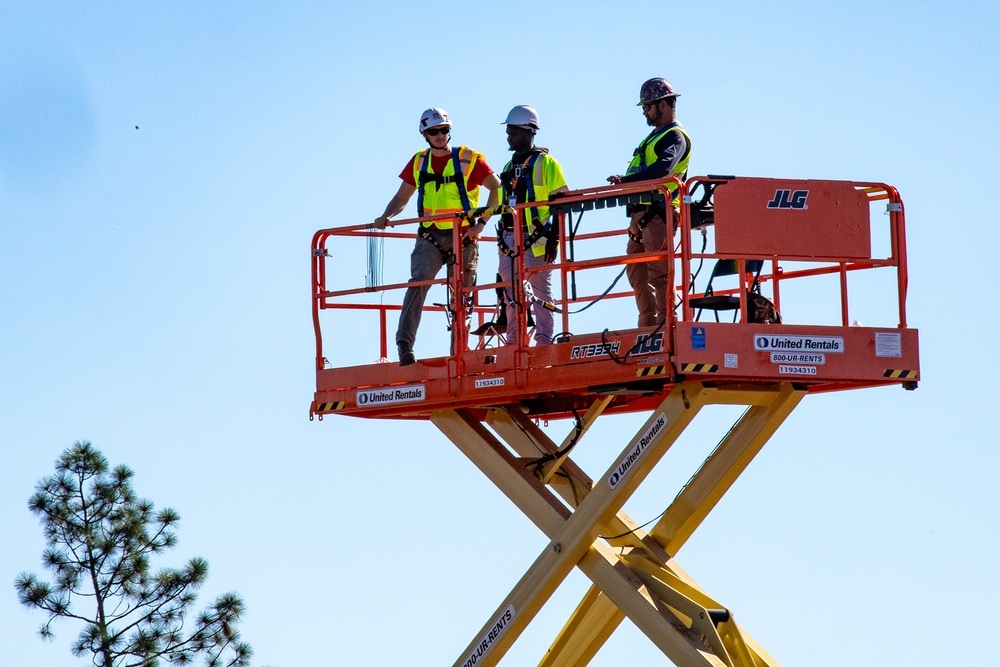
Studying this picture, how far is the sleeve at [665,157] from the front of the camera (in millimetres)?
20375

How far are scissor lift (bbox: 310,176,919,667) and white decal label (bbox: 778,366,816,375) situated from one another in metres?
0.02

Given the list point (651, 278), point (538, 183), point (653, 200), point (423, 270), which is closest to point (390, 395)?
point (423, 270)

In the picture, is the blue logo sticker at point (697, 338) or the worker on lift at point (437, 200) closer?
the blue logo sticker at point (697, 338)

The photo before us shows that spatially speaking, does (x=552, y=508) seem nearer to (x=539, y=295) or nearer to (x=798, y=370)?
(x=539, y=295)

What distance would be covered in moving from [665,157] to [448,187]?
103 inches

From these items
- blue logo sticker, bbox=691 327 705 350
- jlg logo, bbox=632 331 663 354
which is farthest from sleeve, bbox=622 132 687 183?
blue logo sticker, bbox=691 327 705 350

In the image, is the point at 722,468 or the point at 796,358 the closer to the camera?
the point at 796,358

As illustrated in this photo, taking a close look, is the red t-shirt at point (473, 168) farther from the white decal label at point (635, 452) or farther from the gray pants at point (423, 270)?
the white decal label at point (635, 452)

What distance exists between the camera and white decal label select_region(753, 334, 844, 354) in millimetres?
19703

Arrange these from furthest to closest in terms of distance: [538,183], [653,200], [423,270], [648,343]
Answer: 1. [423,270]
2. [538,183]
3. [653,200]
4. [648,343]

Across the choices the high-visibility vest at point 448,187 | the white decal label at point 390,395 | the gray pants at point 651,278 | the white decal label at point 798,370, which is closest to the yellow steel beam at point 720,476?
the white decal label at point 798,370

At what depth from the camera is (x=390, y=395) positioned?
21.9m

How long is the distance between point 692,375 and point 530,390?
1.78 m

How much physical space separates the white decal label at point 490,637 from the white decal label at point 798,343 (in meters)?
3.86
